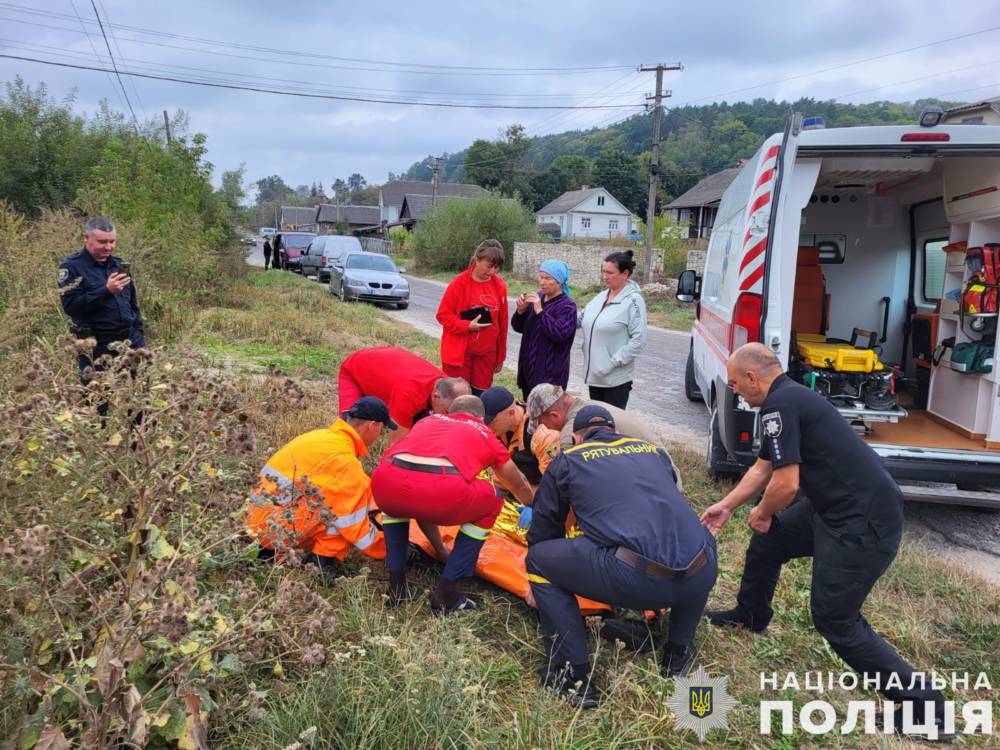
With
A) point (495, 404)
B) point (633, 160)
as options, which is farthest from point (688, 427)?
point (633, 160)

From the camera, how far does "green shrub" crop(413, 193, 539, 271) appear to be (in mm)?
34750

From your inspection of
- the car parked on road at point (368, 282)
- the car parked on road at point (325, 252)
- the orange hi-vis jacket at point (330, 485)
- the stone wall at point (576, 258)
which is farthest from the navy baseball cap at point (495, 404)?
the stone wall at point (576, 258)

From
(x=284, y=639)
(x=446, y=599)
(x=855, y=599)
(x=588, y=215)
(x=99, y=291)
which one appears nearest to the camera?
(x=284, y=639)

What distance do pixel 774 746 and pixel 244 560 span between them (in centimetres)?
237

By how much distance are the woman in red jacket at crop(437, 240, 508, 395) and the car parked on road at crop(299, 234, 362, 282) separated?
17724 millimetres

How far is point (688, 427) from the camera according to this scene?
7.55 meters

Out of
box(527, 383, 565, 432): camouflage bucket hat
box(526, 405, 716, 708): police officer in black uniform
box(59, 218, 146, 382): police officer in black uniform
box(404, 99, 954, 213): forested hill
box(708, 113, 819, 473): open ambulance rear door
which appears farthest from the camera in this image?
box(404, 99, 954, 213): forested hill

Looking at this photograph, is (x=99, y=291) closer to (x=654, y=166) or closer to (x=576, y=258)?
(x=654, y=166)

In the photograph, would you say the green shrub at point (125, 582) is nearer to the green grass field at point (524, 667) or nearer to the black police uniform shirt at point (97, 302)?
the green grass field at point (524, 667)

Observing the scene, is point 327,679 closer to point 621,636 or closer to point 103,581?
point 103,581

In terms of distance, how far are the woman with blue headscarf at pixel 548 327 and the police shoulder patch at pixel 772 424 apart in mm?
2361

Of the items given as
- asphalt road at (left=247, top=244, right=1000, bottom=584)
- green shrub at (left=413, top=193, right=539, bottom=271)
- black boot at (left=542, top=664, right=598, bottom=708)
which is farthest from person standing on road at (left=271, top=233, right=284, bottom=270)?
black boot at (left=542, top=664, right=598, bottom=708)

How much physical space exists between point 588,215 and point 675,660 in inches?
2827

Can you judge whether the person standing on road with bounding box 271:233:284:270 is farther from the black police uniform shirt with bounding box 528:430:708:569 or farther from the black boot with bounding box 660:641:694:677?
the black boot with bounding box 660:641:694:677
